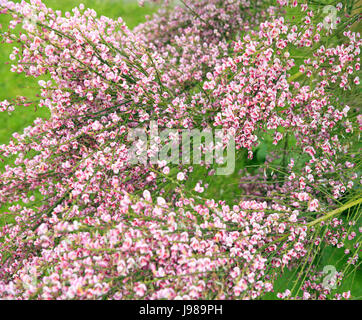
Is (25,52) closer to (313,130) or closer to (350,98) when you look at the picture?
(313,130)

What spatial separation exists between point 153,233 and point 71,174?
38.5 inches

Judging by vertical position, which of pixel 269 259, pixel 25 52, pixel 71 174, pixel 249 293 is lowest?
pixel 249 293

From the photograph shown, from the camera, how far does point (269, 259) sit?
76.8 inches

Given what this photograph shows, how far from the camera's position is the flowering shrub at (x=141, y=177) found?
1.65 metres

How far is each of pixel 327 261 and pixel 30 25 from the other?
10.1ft

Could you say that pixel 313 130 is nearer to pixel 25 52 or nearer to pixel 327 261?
pixel 327 261

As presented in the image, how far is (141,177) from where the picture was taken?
2451 mm

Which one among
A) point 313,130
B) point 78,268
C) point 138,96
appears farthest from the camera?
point 313,130

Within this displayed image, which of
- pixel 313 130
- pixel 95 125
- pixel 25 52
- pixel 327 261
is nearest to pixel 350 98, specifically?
pixel 313 130

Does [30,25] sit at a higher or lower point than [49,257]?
higher

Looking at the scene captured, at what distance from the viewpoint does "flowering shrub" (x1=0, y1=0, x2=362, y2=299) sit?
165 cm
